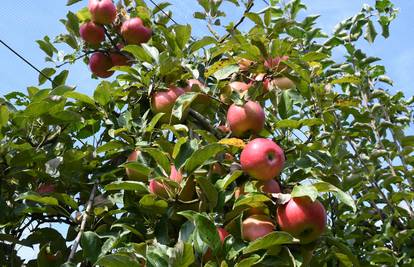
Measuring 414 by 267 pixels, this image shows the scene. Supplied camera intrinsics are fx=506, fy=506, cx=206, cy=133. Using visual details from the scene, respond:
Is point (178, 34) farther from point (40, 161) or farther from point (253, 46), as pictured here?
point (40, 161)

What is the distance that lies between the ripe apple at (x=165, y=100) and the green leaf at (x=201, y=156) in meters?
0.31

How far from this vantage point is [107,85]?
1.45 metres

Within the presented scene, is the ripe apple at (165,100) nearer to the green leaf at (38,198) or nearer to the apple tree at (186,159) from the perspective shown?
Result: the apple tree at (186,159)

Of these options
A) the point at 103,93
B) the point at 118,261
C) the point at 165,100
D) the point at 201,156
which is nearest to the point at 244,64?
the point at 165,100

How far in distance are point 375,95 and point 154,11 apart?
3.50ft

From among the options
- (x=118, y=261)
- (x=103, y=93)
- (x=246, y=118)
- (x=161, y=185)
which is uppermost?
(x=103, y=93)

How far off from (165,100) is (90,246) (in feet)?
1.48

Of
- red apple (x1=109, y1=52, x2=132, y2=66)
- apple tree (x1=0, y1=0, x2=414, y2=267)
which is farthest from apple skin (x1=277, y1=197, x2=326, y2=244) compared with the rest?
red apple (x1=109, y1=52, x2=132, y2=66)

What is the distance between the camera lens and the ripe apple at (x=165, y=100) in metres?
1.42

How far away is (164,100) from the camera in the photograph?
4.68 ft

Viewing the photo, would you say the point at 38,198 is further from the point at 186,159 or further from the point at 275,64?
the point at 275,64

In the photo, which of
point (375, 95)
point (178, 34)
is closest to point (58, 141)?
point (178, 34)

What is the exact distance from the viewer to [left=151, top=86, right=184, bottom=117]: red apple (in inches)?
56.1

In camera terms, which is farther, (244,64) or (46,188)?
(244,64)
